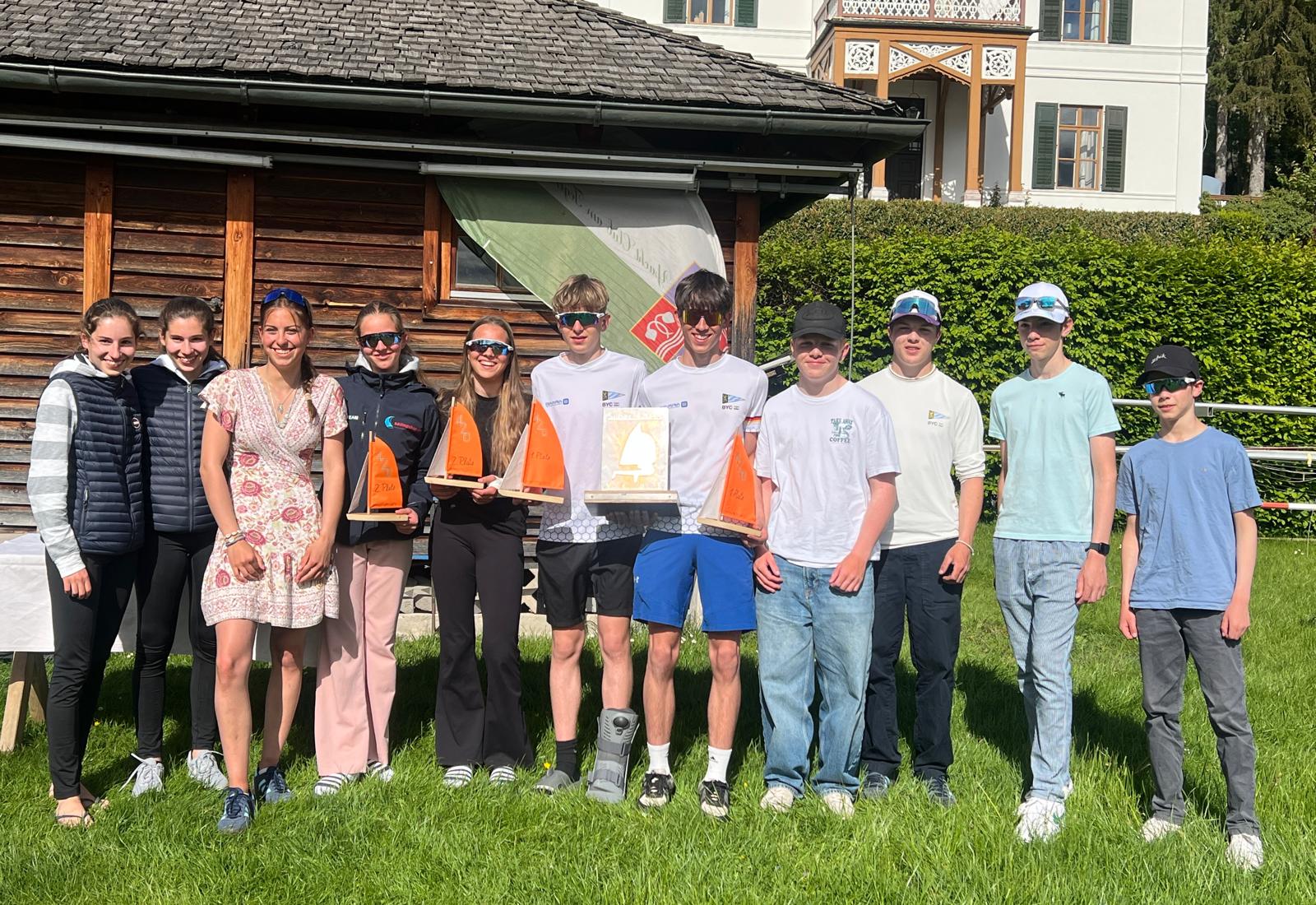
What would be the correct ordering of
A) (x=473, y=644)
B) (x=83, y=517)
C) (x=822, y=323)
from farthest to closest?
1. (x=473, y=644)
2. (x=822, y=323)
3. (x=83, y=517)

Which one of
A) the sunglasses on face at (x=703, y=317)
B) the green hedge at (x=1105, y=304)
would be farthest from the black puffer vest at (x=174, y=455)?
the green hedge at (x=1105, y=304)

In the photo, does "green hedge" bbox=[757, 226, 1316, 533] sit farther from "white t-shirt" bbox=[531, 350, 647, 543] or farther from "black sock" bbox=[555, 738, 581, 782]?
"black sock" bbox=[555, 738, 581, 782]

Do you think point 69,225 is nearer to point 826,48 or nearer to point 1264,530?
point 1264,530

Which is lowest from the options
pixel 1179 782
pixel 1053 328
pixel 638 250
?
pixel 1179 782

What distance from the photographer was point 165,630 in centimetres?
455

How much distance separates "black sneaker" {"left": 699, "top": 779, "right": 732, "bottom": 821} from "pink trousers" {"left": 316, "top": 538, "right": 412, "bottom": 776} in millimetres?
1461

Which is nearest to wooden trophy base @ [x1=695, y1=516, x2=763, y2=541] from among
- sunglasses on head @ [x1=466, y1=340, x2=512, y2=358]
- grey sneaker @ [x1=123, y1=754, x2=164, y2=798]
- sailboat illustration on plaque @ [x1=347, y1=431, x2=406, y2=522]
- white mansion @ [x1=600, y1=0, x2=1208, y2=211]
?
sunglasses on head @ [x1=466, y1=340, x2=512, y2=358]

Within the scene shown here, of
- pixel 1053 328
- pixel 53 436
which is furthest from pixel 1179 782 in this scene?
pixel 53 436

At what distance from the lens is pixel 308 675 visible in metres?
6.33

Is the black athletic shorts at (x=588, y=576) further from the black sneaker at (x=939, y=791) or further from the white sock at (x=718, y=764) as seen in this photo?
the black sneaker at (x=939, y=791)

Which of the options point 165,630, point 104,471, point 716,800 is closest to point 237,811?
point 165,630

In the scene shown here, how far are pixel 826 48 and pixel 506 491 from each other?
24394 millimetres

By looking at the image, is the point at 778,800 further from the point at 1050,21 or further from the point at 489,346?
the point at 1050,21

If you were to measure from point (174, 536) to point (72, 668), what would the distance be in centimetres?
64
